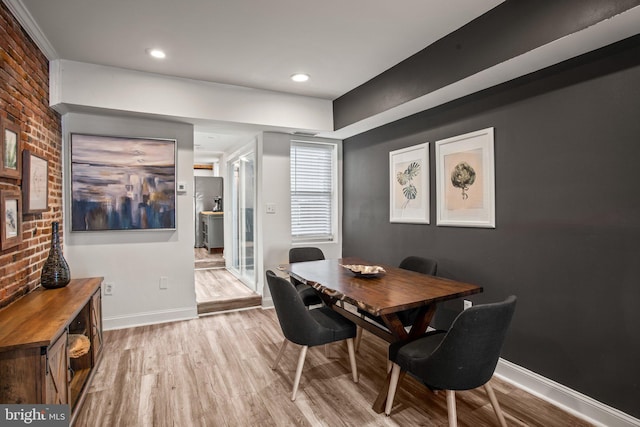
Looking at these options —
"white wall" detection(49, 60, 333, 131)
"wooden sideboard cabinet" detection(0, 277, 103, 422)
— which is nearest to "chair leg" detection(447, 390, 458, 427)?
"wooden sideboard cabinet" detection(0, 277, 103, 422)

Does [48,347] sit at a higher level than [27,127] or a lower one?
lower

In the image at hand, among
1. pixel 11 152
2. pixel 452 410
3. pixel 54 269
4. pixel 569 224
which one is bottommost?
pixel 452 410

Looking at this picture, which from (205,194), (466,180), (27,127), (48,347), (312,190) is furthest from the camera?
(205,194)

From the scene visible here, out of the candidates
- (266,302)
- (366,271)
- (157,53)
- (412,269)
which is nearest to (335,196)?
(266,302)

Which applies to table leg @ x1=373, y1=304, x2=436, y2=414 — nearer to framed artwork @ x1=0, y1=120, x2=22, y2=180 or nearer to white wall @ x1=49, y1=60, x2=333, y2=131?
framed artwork @ x1=0, y1=120, x2=22, y2=180

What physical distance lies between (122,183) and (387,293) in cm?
295

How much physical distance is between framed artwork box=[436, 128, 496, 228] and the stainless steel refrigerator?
6019 mm

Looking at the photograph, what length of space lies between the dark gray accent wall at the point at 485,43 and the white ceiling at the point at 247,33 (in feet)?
0.31

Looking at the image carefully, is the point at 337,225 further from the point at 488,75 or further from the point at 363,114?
the point at 488,75

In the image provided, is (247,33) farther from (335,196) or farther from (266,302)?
(266,302)

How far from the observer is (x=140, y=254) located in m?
3.67

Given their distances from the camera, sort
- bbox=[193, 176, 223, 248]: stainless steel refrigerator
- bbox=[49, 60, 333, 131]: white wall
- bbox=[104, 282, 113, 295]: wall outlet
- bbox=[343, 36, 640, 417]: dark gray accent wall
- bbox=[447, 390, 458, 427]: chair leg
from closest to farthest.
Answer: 1. bbox=[447, 390, 458, 427]: chair leg
2. bbox=[343, 36, 640, 417]: dark gray accent wall
3. bbox=[49, 60, 333, 131]: white wall
4. bbox=[104, 282, 113, 295]: wall outlet
5. bbox=[193, 176, 223, 248]: stainless steel refrigerator

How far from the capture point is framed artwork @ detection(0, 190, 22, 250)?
78.2 inches

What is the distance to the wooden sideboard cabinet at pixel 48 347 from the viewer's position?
61.1 inches
